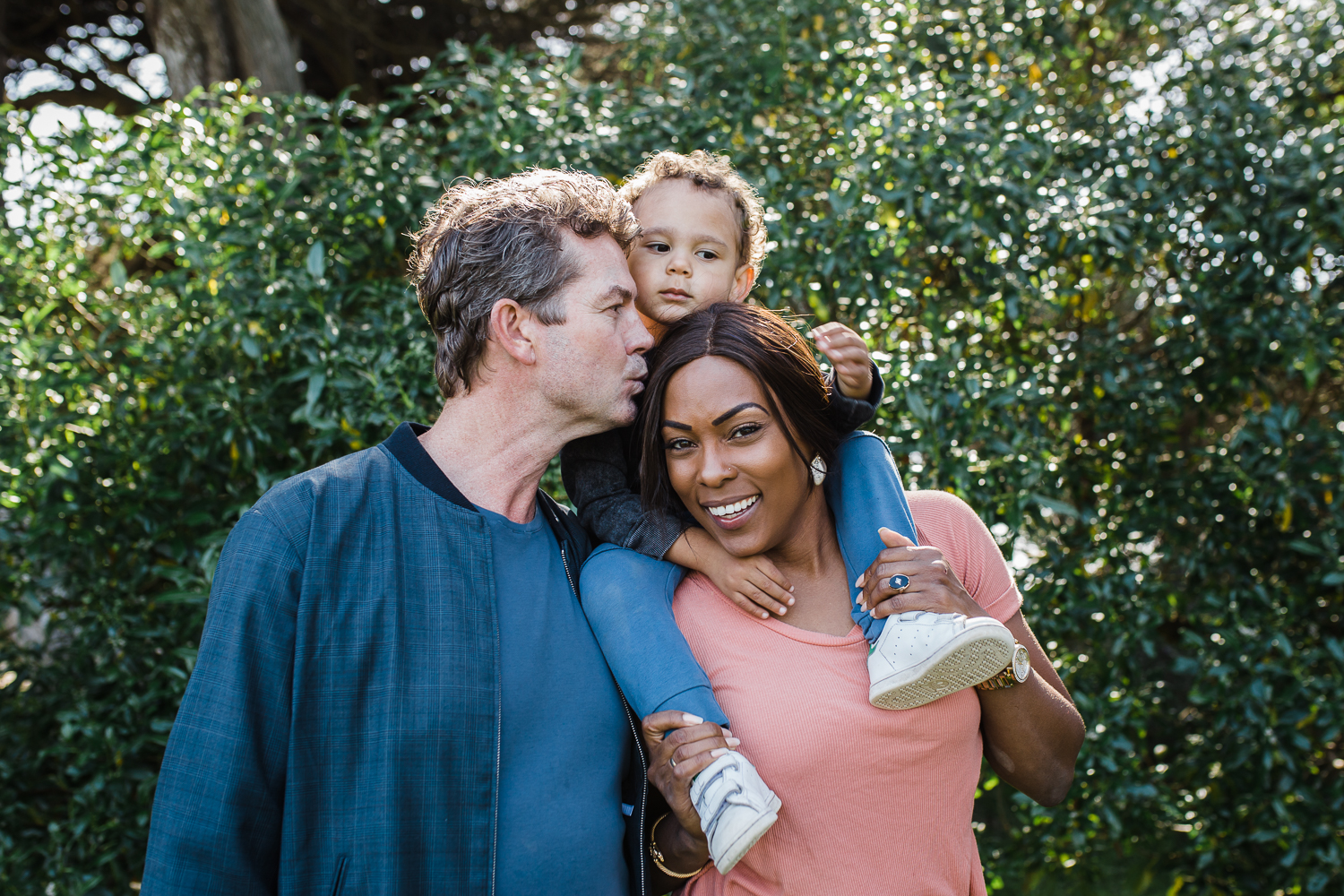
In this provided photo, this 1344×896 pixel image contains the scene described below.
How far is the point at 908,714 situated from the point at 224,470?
2312mm

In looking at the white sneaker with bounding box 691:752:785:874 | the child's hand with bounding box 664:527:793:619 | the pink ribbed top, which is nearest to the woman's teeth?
the child's hand with bounding box 664:527:793:619

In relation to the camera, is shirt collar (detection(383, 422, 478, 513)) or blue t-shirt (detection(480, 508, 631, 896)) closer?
blue t-shirt (detection(480, 508, 631, 896))

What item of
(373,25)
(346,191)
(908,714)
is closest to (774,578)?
(908,714)

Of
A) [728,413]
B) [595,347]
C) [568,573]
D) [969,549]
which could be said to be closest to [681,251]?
[595,347]

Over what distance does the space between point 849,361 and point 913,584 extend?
0.57 meters

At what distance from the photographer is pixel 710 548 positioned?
1874 mm

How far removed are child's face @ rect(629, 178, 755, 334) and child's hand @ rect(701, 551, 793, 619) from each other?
2.48ft

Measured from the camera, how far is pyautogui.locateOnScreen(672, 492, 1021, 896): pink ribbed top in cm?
163

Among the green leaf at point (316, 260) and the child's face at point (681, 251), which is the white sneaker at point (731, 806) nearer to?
the child's face at point (681, 251)

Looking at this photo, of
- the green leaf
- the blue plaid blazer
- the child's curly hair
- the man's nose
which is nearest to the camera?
the blue plaid blazer

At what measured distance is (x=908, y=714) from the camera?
1.65 metres

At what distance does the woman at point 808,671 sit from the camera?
163cm

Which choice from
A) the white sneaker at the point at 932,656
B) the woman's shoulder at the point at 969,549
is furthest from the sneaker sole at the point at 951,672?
the woman's shoulder at the point at 969,549

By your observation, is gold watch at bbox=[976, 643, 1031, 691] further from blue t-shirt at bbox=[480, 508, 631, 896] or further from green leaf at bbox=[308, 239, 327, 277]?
green leaf at bbox=[308, 239, 327, 277]
